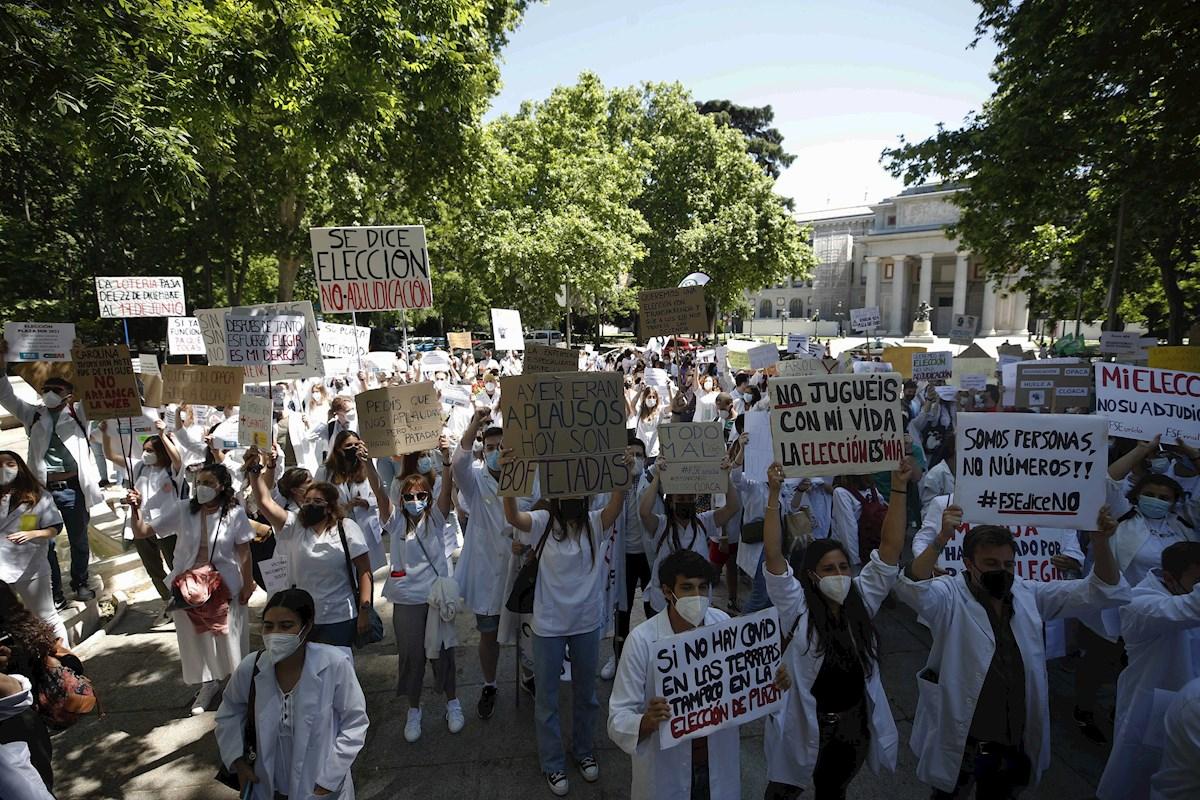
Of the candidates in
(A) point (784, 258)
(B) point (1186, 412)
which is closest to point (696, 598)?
(B) point (1186, 412)

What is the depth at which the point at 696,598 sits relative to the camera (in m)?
3.08

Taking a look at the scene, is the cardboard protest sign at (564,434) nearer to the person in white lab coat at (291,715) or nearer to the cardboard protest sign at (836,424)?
the cardboard protest sign at (836,424)

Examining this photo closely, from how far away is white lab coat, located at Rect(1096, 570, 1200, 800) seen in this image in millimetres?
3434

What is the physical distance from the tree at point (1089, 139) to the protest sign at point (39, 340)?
1620cm

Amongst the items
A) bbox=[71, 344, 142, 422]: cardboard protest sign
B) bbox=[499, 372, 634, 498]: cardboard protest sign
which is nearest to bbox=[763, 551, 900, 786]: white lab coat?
bbox=[499, 372, 634, 498]: cardboard protest sign

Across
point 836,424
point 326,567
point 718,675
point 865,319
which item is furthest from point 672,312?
point 865,319

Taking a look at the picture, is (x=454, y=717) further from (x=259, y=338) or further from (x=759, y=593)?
(x=259, y=338)

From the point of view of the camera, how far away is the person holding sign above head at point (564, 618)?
13.2 ft

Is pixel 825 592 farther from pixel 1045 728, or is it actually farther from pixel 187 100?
pixel 187 100

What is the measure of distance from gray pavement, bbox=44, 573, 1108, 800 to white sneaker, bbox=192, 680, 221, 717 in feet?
0.23

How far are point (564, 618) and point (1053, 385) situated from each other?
685 cm

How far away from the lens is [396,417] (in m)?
5.05

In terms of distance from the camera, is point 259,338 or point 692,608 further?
point 259,338

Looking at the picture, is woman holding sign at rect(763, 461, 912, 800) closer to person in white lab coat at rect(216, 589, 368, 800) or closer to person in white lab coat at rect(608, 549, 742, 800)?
person in white lab coat at rect(608, 549, 742, 800)
